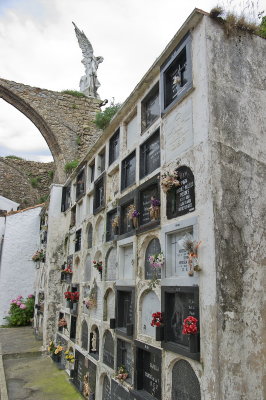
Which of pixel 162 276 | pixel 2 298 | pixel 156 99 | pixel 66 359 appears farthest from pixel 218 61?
pixel 2 298

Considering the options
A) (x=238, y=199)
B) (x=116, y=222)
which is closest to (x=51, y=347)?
(x=116, y=222)

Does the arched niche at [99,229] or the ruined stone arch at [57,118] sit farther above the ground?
the ruined stone arch at [57,118]

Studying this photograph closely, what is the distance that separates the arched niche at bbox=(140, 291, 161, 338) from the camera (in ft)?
11.0

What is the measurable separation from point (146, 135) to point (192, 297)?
81.8 inches

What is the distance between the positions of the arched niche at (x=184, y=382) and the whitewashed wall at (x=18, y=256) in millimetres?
8486

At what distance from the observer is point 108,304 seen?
460 centimetres

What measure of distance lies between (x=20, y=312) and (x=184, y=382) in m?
8.41

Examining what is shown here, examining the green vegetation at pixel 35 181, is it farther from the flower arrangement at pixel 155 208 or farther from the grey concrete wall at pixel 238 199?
the grey concrete wall at pixel 238 199

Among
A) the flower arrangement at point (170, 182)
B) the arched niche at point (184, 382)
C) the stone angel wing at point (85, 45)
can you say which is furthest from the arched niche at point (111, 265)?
the stone angel wing at point (85, 45)

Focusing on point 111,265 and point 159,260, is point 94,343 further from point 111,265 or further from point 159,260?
point 159,260

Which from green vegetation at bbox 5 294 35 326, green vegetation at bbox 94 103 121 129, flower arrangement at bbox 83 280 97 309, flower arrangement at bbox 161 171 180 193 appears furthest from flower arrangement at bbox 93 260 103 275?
green vegetation at bbox 5 294 35 326

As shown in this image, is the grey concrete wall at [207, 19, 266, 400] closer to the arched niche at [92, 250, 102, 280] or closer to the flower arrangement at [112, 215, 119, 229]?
the flower arrangement at [112, 215, 119, 229]

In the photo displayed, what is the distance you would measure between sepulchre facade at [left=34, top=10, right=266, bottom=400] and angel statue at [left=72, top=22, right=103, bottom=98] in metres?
7.78

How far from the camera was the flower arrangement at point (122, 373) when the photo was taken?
145 inches
